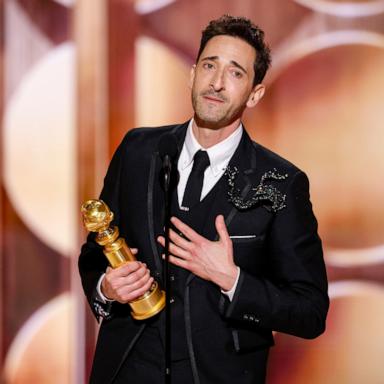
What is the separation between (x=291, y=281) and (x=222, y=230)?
25 cm

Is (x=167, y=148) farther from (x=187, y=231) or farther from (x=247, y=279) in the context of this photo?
(x=247, y=279)

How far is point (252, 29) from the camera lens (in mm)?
1936

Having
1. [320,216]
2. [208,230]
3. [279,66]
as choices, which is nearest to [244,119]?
[279,66]

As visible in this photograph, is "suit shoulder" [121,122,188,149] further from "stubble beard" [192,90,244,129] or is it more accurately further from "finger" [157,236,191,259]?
"finger" [157,236,191,259]

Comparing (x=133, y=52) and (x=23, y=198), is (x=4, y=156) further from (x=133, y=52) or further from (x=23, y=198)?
(x=133, y=52)

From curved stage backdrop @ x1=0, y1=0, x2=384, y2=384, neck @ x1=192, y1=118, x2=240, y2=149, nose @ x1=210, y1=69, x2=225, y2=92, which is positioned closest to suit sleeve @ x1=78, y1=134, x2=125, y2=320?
neck @ x1=192, y1=118, x2=240, y2=149

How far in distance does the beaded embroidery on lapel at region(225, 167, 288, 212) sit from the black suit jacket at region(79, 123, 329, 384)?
0.01 meters

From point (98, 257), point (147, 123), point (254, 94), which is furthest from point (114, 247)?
point (147, 123)

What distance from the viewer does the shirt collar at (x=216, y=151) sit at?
192 centimetres

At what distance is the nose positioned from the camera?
1.85 meters

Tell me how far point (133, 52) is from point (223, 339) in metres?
1.63

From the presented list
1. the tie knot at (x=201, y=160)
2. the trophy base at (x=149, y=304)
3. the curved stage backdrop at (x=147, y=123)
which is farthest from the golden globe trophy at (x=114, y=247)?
the curved stage backdrop at (x=147, y=123)

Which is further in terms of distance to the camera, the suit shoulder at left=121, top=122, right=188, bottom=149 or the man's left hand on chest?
the suit shoulder at left=121, top=122, right=188, bottom=149

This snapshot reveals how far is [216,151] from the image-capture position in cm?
193
